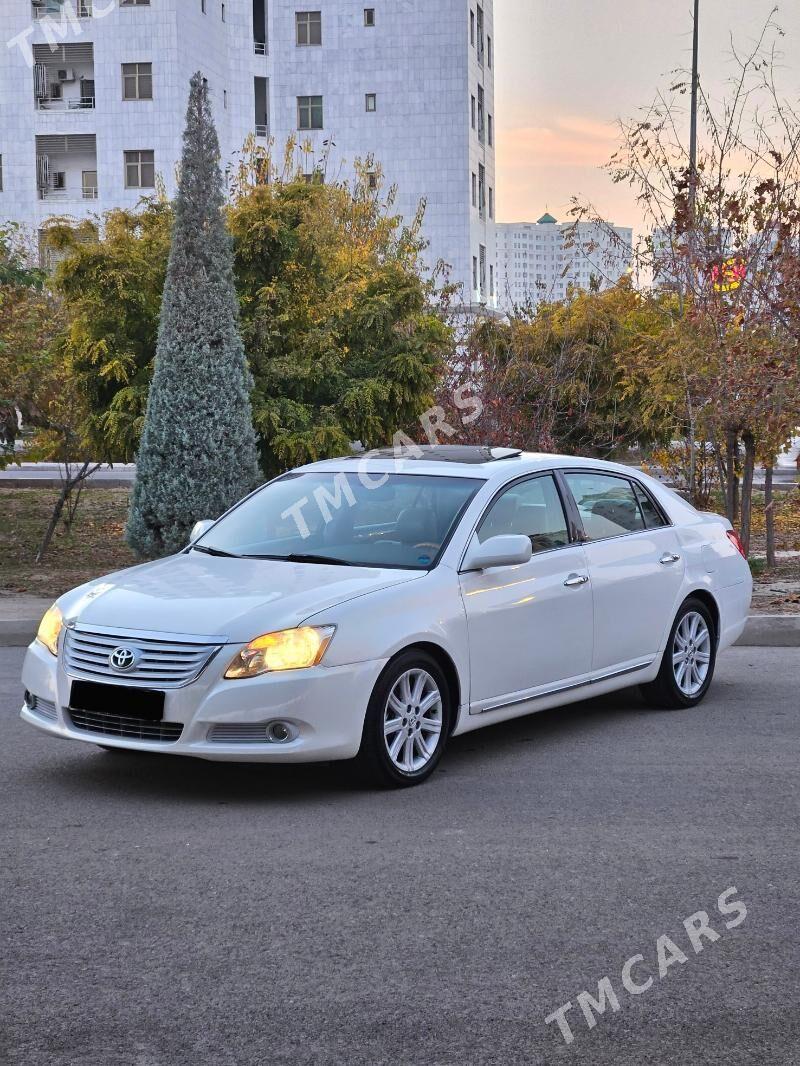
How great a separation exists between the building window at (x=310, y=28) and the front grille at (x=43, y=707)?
6125cm

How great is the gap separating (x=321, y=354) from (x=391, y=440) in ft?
4.38

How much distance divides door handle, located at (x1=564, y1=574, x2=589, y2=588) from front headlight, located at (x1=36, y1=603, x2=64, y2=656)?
2.63m

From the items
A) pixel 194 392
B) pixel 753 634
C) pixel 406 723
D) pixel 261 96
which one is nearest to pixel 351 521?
pixel 406 723

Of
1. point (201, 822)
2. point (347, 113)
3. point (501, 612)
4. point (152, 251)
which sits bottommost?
point (201, 822)

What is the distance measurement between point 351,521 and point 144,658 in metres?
1.66

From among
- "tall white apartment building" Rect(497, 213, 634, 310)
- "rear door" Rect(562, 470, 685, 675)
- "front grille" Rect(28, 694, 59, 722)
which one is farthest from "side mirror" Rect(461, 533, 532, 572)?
"tall white apartment building" Rect(497, 213, 634, 310)

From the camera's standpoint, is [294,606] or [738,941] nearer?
[738,941]

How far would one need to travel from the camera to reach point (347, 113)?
210ft

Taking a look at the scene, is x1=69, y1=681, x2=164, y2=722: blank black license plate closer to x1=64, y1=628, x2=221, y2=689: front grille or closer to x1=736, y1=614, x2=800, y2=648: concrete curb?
x1=64, y1=628, x2=221, y2=689: front grille

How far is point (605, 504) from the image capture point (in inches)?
339

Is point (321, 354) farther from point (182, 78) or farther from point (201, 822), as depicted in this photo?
point (182, 78)

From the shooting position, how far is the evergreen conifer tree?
14.5 meters

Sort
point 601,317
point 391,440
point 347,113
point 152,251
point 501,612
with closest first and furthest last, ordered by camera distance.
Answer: point 501,612, point 152,251, point 391,440, point 601,317, point 347,113

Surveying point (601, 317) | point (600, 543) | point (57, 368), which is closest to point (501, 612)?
point (600, 543)
